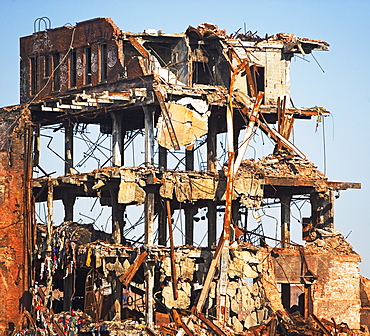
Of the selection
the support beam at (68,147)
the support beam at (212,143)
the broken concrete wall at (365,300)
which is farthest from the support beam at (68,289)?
the broken concrete wall at (365,300)

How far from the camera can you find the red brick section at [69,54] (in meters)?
45.2

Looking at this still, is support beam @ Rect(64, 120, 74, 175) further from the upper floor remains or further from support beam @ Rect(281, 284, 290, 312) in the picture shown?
support beam @ Rect(281, 284, 290, 312)

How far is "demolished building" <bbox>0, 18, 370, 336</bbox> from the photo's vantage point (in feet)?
133

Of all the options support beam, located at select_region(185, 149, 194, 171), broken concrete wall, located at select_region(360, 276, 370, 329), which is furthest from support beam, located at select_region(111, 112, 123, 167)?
broken concrete wall, located at select_region(360, 276, 370, 329)

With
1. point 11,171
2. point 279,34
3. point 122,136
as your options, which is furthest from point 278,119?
point 11,171

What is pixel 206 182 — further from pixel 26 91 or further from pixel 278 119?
pixel 26 91

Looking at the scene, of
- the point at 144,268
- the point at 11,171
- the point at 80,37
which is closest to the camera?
the point at 144,268

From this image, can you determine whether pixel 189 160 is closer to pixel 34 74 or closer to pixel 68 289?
pixel 68 289

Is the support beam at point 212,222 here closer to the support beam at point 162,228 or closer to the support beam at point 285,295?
the support beam at point 162,228

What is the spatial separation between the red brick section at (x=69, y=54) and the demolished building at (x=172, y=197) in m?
0.09

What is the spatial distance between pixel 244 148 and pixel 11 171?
929cm

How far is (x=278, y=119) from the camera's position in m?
45.5

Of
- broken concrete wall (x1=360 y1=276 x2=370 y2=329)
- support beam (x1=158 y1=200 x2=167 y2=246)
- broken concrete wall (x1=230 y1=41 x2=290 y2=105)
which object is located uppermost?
broken concrete wall (x1=230 y1=41 x2=290 y2=105)

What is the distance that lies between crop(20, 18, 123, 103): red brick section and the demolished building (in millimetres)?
85
